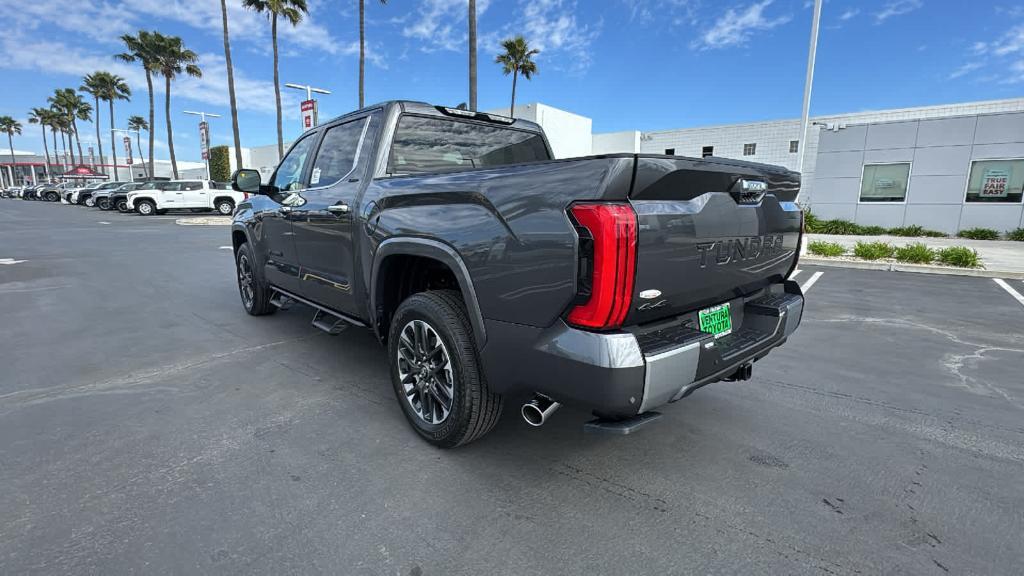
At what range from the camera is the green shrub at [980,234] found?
14.5m

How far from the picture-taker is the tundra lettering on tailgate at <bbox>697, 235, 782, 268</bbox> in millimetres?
2289

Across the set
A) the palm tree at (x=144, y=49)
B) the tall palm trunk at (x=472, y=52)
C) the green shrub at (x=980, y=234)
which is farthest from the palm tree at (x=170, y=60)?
the green shrub at (x=980, y=234)

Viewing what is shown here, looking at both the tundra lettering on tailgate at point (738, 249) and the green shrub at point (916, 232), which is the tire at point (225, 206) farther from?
the tundra lettering on tailgate at point (738, 249)

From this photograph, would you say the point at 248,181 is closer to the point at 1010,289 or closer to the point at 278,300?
the point at 278,300

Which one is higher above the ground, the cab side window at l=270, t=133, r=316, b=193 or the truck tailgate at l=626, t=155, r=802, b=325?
the cab side window at l=270, t=133, r=316, b=193

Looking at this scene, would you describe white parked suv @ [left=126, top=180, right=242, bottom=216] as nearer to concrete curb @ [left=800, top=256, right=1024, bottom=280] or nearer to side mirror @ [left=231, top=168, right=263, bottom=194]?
side mirror @ [left=231, top=168, right=263, bottom=194]

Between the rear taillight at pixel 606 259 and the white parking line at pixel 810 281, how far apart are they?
7059mm

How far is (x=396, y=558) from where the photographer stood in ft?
6.73

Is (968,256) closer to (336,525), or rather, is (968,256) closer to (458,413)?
(458,413)

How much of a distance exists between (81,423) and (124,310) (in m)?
3.60

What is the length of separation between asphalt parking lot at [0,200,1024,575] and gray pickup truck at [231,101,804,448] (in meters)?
0.46

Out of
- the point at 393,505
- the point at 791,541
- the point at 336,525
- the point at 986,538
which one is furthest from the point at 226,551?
the point at 986,538

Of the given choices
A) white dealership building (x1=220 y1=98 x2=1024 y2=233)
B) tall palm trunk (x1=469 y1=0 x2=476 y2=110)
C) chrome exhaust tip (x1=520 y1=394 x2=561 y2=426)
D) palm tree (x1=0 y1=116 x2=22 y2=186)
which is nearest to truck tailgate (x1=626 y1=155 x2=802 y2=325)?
chrome exhaust tip (x1=520 y1=394 x2=561 y2=426)

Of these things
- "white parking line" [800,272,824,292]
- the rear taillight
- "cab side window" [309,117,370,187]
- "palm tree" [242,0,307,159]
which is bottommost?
"white parking line" [800,272,824,292]
